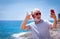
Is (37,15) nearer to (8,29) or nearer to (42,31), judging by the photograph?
(42,31)

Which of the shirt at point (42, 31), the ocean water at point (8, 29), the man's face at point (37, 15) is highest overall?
the man's face at point (37, 15)

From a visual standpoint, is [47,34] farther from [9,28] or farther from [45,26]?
[9,28]

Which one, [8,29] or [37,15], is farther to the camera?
[8,29]

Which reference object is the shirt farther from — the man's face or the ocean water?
the ocean water

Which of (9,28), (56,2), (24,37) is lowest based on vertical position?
(24,37)

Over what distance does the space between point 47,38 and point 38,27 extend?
0.32 ft

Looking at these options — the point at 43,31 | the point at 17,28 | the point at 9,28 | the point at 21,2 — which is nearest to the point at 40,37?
the point at 43,31

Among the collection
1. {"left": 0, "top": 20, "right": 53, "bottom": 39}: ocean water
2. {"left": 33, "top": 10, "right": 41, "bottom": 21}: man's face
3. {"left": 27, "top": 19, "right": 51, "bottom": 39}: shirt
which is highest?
{"left": 33, "top": 10, "right": 41, "bottom": 21}: man's face

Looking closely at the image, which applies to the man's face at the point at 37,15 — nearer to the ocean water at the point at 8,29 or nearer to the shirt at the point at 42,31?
the shirt at the point at 42,31

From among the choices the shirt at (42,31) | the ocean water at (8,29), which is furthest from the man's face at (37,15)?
the ocean water at (8,29)

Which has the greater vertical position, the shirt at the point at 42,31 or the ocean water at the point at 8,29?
the shirt at the point at 42,31

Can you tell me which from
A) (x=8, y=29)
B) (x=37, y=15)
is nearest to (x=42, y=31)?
(x=37, y=15)

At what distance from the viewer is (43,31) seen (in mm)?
1132

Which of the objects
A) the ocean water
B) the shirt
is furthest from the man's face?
the ocean water
